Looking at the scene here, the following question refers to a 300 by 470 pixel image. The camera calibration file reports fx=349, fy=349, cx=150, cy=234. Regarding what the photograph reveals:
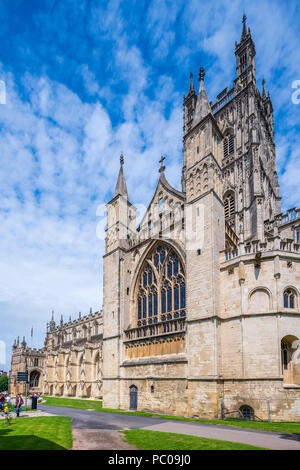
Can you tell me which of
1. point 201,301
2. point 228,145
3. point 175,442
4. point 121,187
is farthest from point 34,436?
point 228,145

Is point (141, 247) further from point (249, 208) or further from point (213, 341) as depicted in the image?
point (249, 208)

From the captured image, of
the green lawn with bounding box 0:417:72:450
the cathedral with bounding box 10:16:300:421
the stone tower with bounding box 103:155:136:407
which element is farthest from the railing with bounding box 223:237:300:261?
the green lawn with bounding box 0:417:72:450

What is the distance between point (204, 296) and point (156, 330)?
633 cm

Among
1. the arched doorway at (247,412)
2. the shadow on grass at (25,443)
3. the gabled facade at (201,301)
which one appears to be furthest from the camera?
the gabled facade at (201,301)

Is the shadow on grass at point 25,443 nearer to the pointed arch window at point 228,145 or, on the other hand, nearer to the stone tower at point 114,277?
the stone tower at point 114,277

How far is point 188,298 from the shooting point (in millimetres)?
24375

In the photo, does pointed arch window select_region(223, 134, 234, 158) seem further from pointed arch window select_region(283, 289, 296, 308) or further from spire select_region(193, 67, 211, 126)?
pointed arch window select_region(283, 289, 296, 308)

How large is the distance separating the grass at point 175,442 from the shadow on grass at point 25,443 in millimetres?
2767

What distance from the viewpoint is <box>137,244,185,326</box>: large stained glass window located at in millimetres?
27000

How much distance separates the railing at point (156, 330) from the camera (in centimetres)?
2516

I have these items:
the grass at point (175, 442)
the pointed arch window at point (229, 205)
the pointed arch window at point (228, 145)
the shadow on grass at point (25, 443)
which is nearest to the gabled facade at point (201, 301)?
the pointed arch window at point (229, 205)

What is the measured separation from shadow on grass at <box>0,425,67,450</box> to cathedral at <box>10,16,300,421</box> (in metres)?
11.5
